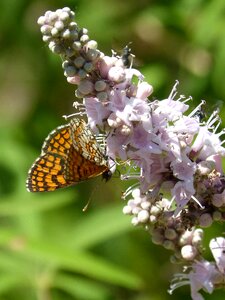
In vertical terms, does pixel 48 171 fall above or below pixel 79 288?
below

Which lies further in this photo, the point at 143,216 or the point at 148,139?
the point at 143,216

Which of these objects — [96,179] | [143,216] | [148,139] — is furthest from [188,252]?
[96,179]

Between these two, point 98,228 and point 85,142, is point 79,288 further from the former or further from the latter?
point 85,142

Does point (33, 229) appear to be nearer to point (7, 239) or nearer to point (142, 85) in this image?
point (7, 239)

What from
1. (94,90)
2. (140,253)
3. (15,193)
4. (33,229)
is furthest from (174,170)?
(140,253)

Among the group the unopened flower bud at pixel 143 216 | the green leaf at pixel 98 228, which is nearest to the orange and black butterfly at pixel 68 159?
the unopened flower bud at pixel 143 216

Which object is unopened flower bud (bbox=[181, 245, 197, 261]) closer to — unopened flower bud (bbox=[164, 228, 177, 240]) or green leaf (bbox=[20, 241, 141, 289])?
unopened flower bud (bbox=[164, 228, 177, 240])

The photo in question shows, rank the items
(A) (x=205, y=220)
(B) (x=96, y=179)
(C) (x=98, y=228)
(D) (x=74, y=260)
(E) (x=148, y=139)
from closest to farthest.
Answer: (E) (x=148, y=139) < (A) (x=205, y=220) < (D) (x=74, y=260) < (C) (x=98, y=228) < (B) (x=96, y=179)
